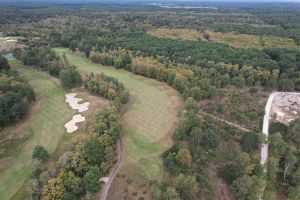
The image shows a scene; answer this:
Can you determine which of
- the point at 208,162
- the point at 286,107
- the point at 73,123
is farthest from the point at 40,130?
the point at 286,107

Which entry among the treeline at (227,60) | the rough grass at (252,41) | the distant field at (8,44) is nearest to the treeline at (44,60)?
the distant field at (8,44)

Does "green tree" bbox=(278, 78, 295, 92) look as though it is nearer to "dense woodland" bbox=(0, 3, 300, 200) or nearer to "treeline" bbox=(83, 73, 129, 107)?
"dense woodland" bbox=(0, 3, 300, 200)

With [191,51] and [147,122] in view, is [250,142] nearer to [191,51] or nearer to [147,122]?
[147,122]

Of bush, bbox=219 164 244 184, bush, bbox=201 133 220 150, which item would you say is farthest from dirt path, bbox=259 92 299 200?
bush, bbox=201 133 220 150

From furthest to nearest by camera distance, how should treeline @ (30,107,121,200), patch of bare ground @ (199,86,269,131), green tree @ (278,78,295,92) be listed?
green tree @ (278,78,295,92) < patch of bare ground @ (199,86,269,131) < treeline @ (30,107,121,200)

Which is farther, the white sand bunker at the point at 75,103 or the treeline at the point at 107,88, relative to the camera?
the treeline at the point at 107,88

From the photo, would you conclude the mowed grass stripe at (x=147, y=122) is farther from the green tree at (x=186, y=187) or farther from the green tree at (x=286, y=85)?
the green tree at (x=286, y=85)

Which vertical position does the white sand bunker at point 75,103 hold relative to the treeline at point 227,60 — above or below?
below
